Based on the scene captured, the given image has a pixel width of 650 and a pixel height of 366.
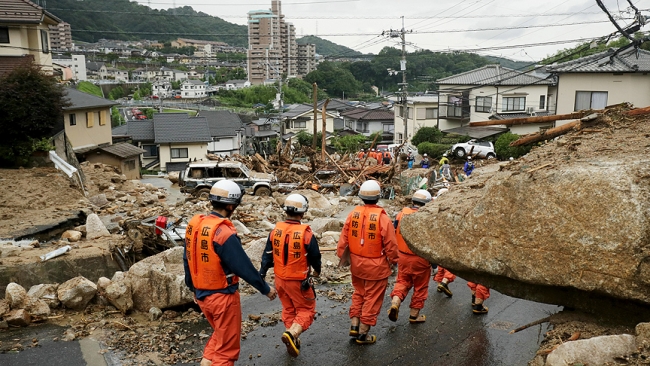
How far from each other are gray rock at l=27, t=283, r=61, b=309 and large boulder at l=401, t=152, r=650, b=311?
5.18 meters

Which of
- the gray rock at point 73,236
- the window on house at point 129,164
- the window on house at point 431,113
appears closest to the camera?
the gray rock at point 73,236

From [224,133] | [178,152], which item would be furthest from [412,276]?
[224,133]

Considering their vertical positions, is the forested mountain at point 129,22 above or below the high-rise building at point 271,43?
above

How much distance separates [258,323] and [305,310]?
131 centimetres

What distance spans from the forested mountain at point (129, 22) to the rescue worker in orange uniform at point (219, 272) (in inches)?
4084

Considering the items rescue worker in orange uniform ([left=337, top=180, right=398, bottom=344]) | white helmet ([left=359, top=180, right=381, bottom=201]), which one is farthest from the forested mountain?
rescue worker in orange uniform ([left=337, top=180, right=398, bottom=344])

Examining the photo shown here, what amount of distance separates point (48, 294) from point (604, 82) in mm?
30190

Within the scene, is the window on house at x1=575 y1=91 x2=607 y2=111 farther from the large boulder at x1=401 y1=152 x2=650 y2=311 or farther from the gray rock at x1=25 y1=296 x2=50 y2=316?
the gray rock at x1=25 y1=296 x2=50 y2=316

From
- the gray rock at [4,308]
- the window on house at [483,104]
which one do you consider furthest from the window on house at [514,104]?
the gray rock at [4,308]

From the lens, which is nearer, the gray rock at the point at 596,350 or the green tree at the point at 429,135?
the gray rock at the point at 596,350

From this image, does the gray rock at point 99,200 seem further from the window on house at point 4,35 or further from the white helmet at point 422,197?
the white helmet at point 422,197

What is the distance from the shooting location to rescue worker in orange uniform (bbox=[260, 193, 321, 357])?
6.24m

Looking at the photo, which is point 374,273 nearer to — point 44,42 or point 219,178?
point 219,178

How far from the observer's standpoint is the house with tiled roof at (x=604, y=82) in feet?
93.9
